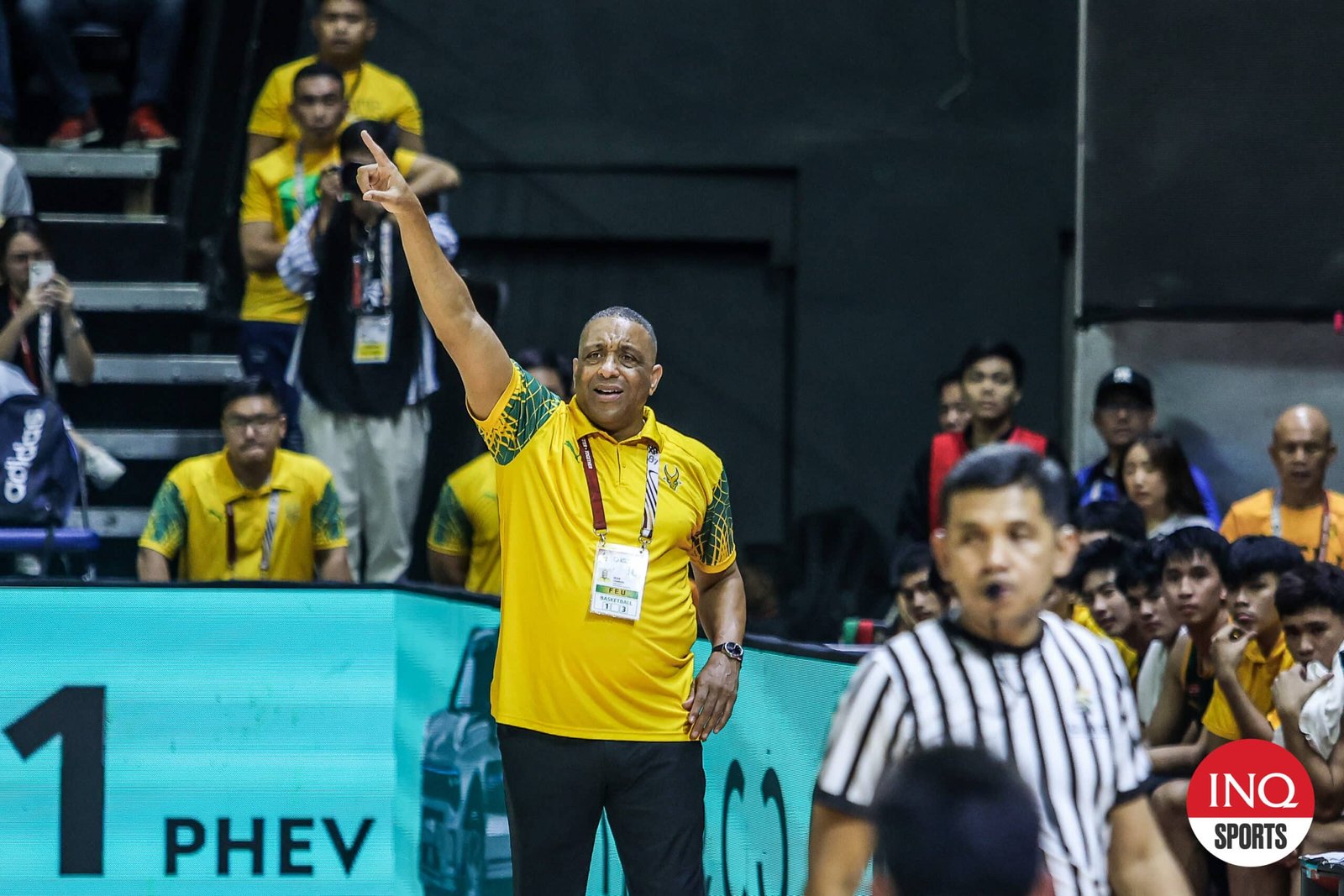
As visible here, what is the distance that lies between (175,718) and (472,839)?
1343 millimetres

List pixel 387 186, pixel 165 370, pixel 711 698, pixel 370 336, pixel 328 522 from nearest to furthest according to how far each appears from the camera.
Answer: pixel 387 186, pixel 711 698, pixel 328 522, pixel 370 336, pixel 165 370

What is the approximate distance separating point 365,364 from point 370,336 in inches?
5.4

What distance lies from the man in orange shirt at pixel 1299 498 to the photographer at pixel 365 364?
375 cm

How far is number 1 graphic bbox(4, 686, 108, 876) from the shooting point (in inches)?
296

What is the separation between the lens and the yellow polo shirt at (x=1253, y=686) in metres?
6.34

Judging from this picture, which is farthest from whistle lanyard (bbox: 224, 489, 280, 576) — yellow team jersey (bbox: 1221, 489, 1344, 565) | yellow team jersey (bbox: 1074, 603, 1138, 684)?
yellow team jersey (bbox: 1221, 489, 1344, 565)

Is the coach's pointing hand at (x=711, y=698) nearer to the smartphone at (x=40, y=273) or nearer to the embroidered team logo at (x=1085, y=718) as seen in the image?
the embroidered team logo at (x=1085, y=718)

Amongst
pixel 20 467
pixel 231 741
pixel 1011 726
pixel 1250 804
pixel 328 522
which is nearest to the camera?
pixel 1011 726

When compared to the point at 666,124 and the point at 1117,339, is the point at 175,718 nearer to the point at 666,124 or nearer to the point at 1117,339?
the point at 1117,339

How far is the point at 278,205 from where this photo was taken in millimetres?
9648

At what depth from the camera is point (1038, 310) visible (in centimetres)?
1258

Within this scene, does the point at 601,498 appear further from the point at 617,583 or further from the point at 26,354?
the point at 26,354

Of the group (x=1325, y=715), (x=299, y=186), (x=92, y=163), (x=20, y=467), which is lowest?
(x=1325, y=715)

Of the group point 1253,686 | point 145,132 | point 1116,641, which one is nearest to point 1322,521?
point 1116,641
